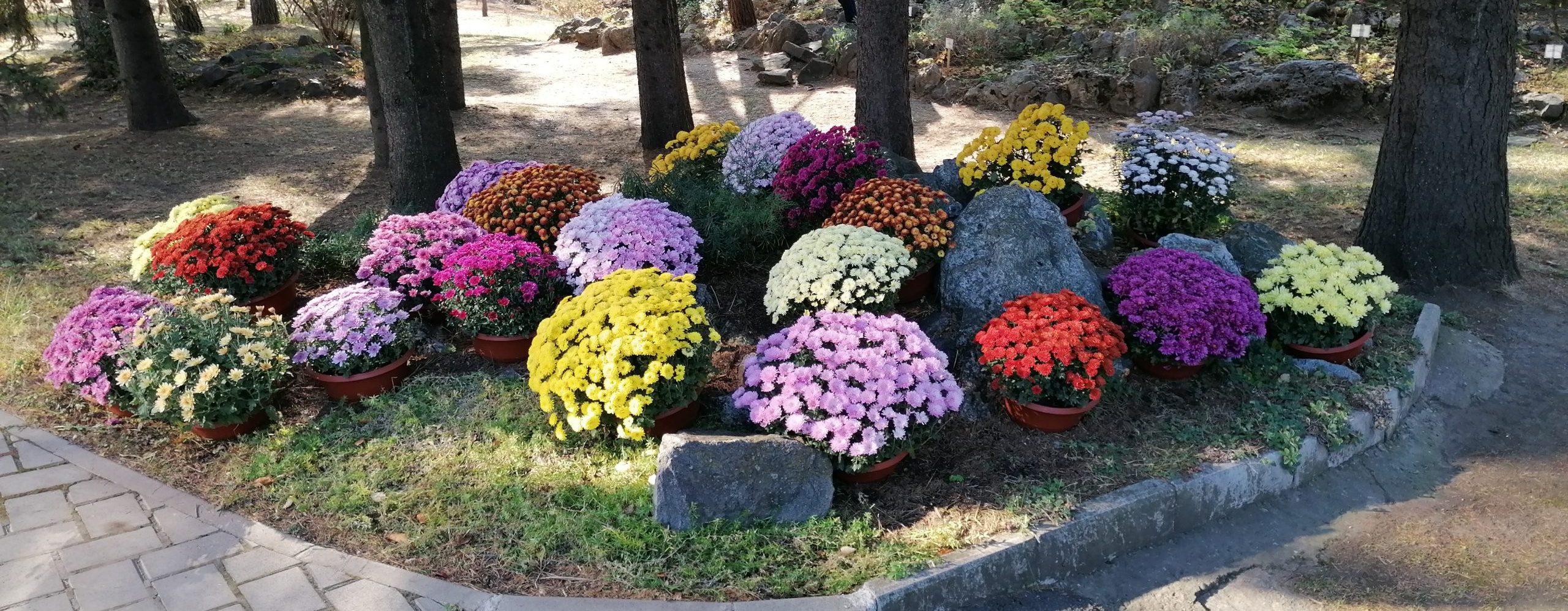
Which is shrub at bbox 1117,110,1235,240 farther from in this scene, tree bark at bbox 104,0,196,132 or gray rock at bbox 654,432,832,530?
tree bark at bbox 104,0,196,132

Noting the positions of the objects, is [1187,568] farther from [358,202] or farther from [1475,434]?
[358,202]

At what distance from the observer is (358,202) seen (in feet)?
27.1

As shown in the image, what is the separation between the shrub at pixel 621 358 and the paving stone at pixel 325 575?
947 millimetres

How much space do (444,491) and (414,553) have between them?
39cm

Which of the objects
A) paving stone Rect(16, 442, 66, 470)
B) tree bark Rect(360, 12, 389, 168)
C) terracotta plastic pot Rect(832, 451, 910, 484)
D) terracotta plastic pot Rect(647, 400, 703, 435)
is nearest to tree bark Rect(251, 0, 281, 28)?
tree bark Rect(360, 12, 389, 168)

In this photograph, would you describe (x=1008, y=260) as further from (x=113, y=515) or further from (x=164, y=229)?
(x=164, y=229)

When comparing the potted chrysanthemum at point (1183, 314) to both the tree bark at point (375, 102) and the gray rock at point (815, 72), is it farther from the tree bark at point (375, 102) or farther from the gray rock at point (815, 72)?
the gray rock at point (815, 72)

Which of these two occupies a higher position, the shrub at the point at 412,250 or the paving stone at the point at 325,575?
the shrub at the point at 412,250

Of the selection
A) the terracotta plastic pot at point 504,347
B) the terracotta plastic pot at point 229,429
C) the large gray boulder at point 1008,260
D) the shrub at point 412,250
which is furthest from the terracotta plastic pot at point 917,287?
the terracotta plastic pot at point 229,429

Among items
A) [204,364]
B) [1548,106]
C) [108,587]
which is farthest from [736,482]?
[1548,106]

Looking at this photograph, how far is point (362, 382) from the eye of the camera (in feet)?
15.1

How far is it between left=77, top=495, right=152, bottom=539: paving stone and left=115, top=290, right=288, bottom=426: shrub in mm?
390

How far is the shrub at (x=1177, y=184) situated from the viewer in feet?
18.8

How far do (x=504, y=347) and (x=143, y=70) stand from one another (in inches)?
328
